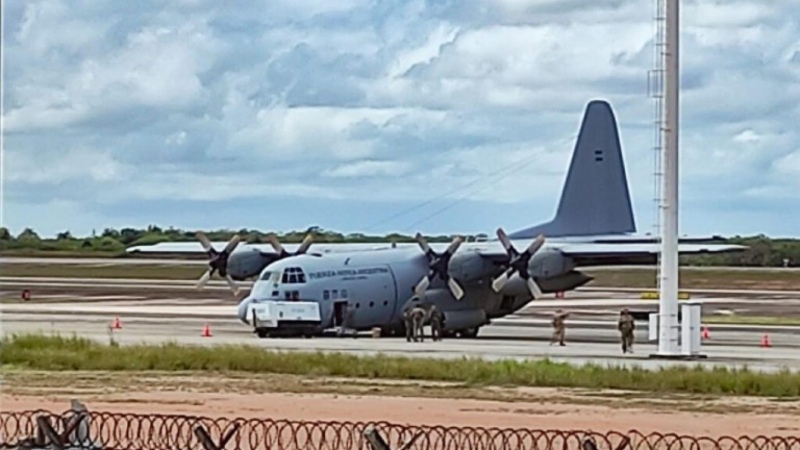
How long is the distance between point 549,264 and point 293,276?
6.76m

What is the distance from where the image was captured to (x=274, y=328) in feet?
135

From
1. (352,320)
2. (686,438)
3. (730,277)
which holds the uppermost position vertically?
(730,277)

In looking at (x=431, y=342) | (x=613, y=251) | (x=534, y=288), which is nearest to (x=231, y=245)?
(x=431, y=342)

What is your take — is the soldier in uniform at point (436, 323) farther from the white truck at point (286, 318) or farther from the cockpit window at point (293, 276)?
the cockpit window at point (293, 276)

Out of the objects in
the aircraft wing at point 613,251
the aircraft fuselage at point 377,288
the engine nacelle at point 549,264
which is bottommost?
the aircraft fuselage at point 377,288

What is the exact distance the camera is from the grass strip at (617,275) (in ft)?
333

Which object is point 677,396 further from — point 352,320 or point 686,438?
point 352,320

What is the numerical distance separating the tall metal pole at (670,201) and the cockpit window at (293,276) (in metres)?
9.92

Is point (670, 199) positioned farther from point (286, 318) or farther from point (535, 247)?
point (286, 318)

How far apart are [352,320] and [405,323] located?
1643mm

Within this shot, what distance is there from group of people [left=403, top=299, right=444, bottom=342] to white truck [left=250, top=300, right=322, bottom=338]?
2.42 meters

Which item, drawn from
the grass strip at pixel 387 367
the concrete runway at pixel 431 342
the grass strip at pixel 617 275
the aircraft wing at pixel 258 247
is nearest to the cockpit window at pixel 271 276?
the concrete runway at pixel 431 342

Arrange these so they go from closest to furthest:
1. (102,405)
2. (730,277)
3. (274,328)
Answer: (102,405) < (274,328) < (730,277)

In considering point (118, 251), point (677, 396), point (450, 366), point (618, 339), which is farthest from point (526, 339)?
point (118, 251)
